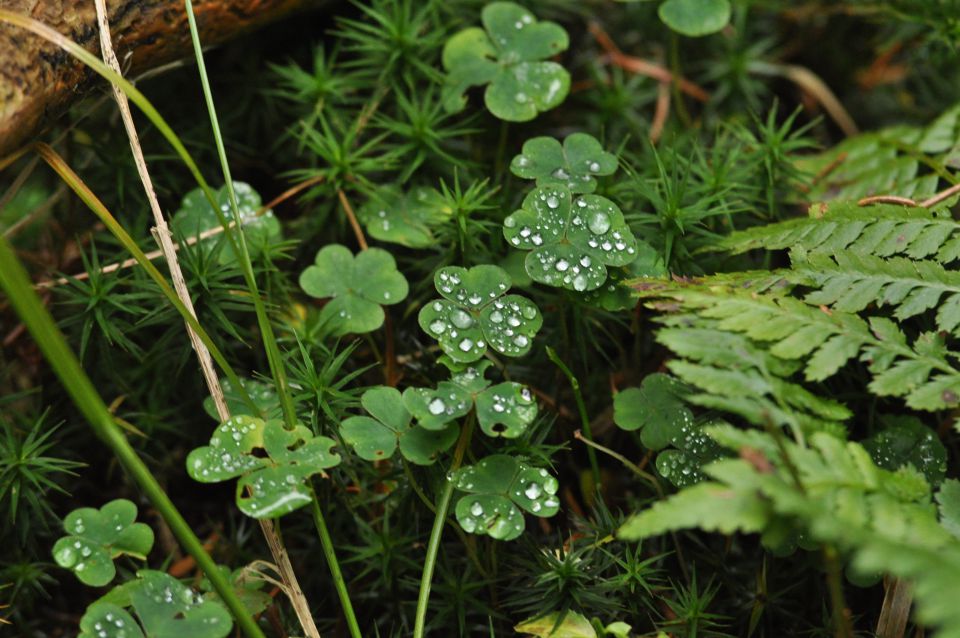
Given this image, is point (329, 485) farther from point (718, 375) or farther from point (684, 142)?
point (684, 142)

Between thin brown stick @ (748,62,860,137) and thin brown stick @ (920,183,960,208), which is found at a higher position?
thin brown stick @ (920,183,960,208)

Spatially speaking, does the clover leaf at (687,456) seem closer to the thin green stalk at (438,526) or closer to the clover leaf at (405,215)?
the thin green stalk at (438,526)

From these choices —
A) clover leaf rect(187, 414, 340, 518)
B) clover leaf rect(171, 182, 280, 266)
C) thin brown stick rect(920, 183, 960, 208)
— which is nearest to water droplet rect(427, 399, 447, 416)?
clover leaf rect(187, 414, 340, 518)

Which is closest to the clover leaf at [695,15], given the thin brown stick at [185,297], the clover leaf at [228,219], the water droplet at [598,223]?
the water droplet at [598,223]

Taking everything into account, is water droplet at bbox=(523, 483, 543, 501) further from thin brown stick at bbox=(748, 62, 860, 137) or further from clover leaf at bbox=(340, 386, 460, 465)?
thin brown stick at bbox=(748, 62, 860, 137)

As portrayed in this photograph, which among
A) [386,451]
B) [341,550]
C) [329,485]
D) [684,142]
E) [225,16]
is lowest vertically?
[341,550]

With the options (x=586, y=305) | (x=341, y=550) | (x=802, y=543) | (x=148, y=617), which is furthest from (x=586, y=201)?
(x=148, y=617)

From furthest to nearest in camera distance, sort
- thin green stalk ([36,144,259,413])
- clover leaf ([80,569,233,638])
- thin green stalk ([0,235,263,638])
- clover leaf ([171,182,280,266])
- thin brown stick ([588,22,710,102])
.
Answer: thin brown stick ([588,22,710,102]) → clover leaf ([171,182,280,266]) → thin green stalk ([36,144,259,413]) → clover leaf ([80,569,233,638]) → thin green stalk ([0,235,263,638])
